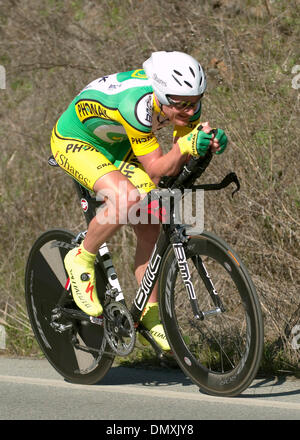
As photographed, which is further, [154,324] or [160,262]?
[154,324]

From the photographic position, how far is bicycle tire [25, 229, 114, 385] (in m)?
5.86

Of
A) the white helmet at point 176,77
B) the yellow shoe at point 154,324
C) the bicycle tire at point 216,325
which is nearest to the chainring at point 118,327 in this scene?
the yellow shoe at point 154,324

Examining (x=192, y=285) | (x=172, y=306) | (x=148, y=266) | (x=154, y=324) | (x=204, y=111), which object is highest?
(x=204, y=111)

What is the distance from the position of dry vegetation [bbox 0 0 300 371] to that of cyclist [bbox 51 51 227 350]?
4.17 feet

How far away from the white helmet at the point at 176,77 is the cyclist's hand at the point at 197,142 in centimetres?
36

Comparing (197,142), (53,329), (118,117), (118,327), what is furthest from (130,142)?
(53,329)

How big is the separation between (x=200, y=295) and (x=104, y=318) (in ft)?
2.12

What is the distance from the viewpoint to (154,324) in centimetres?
559

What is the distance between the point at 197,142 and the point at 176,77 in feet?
1.73

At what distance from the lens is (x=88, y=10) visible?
39.6 feet

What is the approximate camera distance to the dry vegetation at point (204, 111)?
6945mm

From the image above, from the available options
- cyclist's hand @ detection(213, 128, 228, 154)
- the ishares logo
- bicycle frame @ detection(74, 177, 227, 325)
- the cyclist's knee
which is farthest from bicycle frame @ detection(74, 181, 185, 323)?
the ishares logo

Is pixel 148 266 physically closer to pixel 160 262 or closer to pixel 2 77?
pixel 160 262
